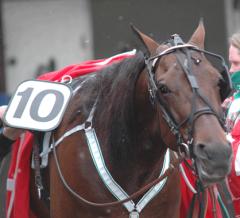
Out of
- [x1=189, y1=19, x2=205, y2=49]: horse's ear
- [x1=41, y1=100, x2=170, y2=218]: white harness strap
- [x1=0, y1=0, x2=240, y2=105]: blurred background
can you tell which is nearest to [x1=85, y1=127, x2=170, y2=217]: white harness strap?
[x1=41, y1=100, x2=170, y2=218]: white harness strap

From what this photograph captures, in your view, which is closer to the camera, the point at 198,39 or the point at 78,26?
the point at 198,39

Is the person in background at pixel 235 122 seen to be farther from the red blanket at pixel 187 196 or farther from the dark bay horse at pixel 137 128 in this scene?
the dark bay horse at pixel 137 128

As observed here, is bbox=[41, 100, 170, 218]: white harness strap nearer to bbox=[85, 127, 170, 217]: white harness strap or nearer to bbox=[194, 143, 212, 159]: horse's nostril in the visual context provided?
bbox=[85, 127, 170, 217]: white harness strap

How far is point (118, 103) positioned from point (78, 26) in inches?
290

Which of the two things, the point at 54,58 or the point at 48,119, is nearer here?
the point at 48,119

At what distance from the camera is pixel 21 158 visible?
421 centimetres

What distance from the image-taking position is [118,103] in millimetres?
3705

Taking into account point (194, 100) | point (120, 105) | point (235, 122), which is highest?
point (194, 100)

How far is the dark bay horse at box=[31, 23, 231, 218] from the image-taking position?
323cm

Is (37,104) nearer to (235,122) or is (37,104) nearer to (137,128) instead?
(137,128)

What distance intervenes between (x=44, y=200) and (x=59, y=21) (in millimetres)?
6989

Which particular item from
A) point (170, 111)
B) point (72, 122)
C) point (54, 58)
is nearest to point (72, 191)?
point (72, 122)

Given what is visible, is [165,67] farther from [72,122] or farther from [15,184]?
[15,184]

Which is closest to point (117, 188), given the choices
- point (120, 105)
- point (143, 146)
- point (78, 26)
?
point (143, 146)
